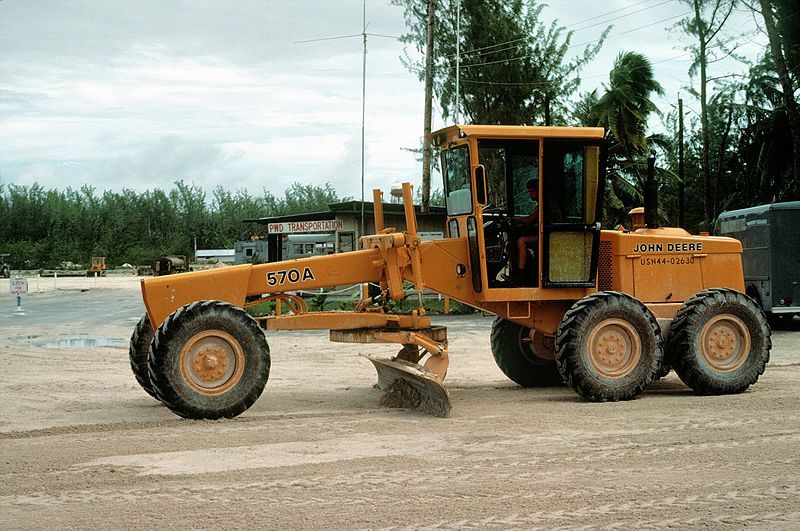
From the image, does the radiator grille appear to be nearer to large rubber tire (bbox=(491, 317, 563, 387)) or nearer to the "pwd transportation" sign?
large rubber tire (bbox=(491, 317, 563, 387))

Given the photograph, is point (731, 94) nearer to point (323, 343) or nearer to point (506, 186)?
point (323, 343)

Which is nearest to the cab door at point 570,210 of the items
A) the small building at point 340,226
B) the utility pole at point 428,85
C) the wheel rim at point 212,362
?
the wheel rim at point 212,362

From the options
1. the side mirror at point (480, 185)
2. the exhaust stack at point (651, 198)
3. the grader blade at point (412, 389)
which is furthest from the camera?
the exhaust stack at point (651, 198)

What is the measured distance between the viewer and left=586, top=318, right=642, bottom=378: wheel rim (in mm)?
10430

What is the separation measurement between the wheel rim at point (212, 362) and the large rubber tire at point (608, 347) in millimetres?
3381

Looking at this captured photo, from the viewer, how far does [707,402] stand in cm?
1043

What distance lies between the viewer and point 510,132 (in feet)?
34.9

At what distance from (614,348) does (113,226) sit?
9255 centimetres

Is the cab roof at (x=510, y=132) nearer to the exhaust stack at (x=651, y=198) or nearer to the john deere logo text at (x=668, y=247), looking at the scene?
the exhaust stack at (x=651, y=198)

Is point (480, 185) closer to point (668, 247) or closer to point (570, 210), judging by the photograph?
point (570, 210)

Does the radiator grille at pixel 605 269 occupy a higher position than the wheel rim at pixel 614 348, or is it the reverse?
the radiator grille at pixel 605 269

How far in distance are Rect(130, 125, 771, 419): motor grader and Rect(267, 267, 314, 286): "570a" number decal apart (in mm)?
13

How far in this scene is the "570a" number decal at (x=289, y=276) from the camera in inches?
406

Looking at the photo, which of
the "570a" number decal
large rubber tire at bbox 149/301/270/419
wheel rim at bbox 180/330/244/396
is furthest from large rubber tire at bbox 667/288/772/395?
wheel rim at bbox 180/330/244/396
